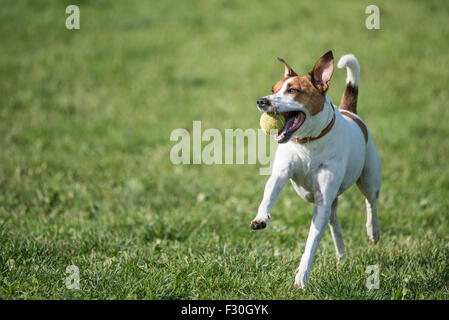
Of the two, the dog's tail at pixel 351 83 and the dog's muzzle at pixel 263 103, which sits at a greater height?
the dog's tail at pixel 351 83

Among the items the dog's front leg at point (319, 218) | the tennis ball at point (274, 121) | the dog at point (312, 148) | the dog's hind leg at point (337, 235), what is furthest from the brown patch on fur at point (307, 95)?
the dog's hind leg at point (337, 235)

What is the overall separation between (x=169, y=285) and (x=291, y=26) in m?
10.7

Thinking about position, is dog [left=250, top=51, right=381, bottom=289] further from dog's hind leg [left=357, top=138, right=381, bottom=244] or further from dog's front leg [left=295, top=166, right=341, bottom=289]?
dog's hind leg [left=357, top=138, right=381, bottom=244]

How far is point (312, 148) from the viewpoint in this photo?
354 cm

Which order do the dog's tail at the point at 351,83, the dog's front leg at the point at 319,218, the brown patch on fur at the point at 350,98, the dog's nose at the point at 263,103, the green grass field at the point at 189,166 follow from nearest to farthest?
the dog's nose at the point at 263,103, the dog's front leg at the point at 319,218, the green grass field at the point at 189,166, the dog's tail at the point at 351,83, the brown patch on fur at the point at 350,98

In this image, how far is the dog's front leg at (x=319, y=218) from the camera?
11.4 ft

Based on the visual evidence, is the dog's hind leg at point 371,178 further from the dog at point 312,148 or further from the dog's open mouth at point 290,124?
the dog's open mouth at point 290,124

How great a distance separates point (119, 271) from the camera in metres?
3.79

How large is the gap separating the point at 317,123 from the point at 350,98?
1196 mm

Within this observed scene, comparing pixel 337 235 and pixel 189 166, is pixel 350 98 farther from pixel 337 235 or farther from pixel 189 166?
pixel 189 166

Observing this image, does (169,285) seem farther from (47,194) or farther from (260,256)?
(47,194)

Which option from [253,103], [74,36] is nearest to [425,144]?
[253,103]

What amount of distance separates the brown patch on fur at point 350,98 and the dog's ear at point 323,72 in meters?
1.04
